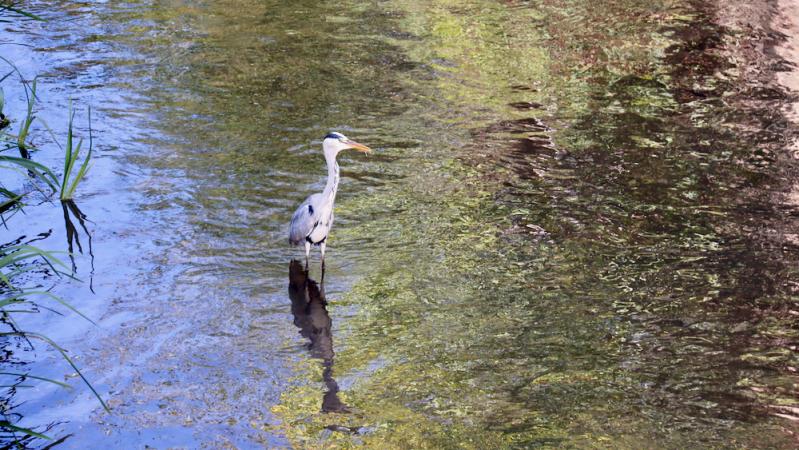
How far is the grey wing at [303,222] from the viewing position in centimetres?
743

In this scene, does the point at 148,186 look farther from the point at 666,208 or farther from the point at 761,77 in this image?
the point at 761,77

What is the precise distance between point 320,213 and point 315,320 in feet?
3.28

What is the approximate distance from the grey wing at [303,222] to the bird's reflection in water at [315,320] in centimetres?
25

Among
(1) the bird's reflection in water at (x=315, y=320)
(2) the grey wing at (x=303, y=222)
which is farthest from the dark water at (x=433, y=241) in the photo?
(2) the grey wing at (x=303, y=222)

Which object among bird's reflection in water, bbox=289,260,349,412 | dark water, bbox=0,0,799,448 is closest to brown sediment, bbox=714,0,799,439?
dark water, bbox=0,0,799,448

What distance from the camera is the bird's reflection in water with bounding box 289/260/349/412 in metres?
5.98

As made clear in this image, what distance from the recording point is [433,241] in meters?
8.07

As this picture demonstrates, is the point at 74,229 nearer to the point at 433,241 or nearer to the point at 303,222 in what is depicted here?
the point at 303,222

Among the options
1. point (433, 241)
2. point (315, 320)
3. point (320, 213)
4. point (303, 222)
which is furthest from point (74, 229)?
point (433, 241)

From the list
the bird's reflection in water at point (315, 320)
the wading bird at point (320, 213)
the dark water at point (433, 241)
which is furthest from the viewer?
the wading bird at point (320, 213)

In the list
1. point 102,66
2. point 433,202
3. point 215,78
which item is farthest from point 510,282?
point 102,66

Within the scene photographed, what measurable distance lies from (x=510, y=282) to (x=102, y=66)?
7.82 metres

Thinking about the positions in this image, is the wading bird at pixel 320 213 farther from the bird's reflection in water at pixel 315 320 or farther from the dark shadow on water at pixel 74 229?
the dark shadow on water at pixel 74 229

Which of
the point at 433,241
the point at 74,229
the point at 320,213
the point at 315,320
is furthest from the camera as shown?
the point at 74,229
